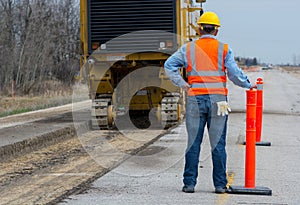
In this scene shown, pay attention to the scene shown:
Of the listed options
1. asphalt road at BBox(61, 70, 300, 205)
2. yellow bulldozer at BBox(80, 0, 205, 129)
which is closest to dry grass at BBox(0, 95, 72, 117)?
yellow bulldozer at BBox(80, 0, 205, 129)

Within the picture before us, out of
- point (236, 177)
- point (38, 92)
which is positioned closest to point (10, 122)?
point (236, 177)

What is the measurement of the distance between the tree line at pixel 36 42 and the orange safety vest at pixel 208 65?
1202 inches

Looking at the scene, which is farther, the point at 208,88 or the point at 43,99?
the point at 43,99

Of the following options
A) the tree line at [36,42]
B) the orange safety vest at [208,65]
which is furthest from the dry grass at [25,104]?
the orange safety vest at [208,65]

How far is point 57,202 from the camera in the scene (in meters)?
7.52

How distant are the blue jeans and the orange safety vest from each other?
10cm

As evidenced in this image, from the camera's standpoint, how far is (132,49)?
16.0 metres

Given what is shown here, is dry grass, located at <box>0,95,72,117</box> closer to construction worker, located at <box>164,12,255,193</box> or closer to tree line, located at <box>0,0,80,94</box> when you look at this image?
tree line, located at <box>0,0,80,94</box>

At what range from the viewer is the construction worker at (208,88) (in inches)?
306

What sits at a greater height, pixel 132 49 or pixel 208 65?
pixel 132 49

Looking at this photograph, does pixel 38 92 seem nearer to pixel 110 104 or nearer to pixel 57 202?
pixel 110 104

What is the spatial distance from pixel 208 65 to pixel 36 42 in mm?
35484

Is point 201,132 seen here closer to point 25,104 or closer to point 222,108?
point 222,108

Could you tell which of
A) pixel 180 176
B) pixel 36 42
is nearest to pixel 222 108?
pixel 180 176
